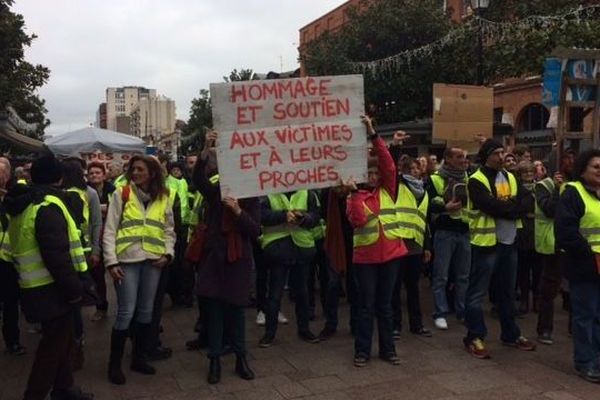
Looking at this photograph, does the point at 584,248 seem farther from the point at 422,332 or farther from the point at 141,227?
the point at 141,227

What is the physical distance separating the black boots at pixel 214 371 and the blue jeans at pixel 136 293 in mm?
643

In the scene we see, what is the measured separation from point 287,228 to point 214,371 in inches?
60.7

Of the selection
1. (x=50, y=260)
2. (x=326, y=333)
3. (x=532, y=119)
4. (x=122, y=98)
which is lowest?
(x=326, y=333)

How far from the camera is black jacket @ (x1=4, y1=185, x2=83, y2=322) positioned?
419 centimetres

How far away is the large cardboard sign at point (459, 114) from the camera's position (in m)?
8.45

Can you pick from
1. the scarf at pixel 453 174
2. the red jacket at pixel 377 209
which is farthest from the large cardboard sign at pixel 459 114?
the red jacket at pixel 377 209

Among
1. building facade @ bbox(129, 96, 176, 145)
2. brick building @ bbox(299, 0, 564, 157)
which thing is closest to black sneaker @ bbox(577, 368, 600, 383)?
brick building @ bbox(299, 0, 564, 157)

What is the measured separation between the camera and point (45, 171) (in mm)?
4473

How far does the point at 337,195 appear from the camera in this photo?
6000 mm

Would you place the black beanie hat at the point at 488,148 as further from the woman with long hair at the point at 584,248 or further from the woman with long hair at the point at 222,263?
the woman with long hair at the point at 222,263

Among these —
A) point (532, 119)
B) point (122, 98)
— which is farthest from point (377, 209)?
point (122, 98)

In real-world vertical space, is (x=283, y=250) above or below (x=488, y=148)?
below

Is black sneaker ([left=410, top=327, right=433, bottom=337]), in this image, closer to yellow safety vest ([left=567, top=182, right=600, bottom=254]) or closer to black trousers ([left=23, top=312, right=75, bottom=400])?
yellow safety vest ([left=567, top=182, right=600, bottom=254])

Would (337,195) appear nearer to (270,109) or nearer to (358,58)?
(270,109)
